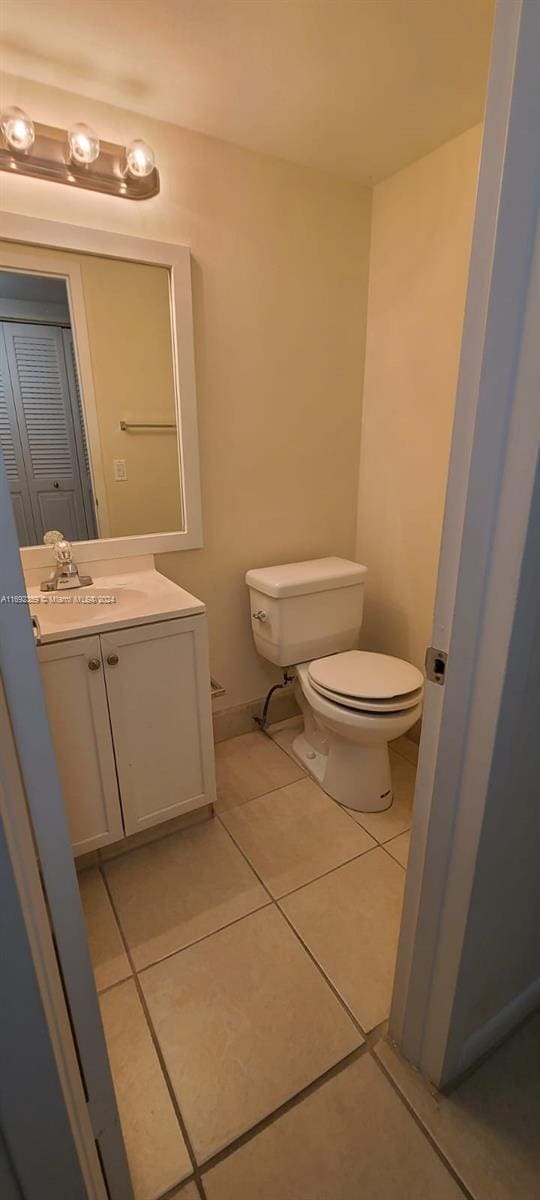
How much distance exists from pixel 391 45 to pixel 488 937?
6.51 feet

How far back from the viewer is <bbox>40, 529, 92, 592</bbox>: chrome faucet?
1.50 meters

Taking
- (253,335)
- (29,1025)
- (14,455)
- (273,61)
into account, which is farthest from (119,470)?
(29,1025)

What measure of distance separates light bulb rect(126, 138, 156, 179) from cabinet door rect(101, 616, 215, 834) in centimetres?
126

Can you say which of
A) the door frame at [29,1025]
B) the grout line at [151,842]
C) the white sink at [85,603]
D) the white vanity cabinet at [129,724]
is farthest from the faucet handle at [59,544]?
the door frame at [29,1025]

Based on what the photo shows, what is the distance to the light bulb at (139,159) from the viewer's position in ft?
4.30

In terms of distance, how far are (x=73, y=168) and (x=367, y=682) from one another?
170 cm

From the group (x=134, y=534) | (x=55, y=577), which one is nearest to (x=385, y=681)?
(x=134, y=534)

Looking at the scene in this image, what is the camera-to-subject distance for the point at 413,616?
1.96 meters

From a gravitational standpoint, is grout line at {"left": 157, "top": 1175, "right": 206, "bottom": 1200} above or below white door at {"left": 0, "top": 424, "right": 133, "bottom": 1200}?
below

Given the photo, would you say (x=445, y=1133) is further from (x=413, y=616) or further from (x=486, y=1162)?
(x=413, y=616)

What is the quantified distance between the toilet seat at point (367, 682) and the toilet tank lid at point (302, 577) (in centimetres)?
27

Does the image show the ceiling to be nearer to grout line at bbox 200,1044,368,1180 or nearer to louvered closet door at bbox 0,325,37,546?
louvered closet door at bbox 0,325,37,546

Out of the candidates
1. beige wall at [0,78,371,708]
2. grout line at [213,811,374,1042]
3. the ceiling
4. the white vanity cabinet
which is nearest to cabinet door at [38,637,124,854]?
the white vanity cabinet

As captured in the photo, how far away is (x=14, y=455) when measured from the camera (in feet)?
4.75
